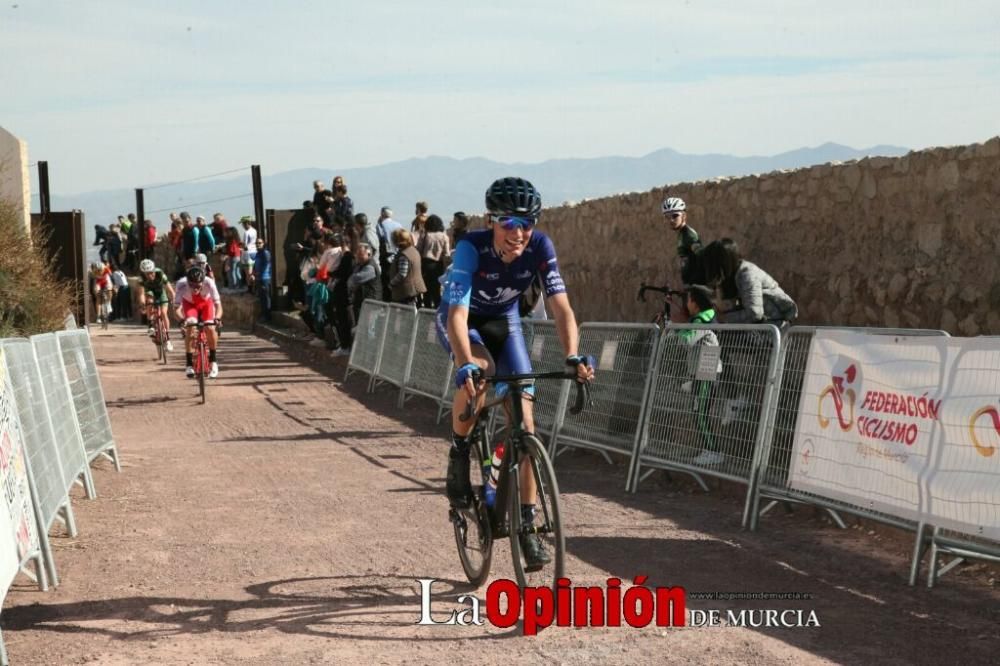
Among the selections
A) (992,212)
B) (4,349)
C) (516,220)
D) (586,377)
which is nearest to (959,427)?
(586,377)

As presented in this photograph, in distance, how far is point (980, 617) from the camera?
22.1 ft

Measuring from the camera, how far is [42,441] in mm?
8711

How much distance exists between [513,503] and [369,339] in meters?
13.9

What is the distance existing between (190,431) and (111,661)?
386 inches

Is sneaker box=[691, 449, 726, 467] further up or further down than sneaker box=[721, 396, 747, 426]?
further down

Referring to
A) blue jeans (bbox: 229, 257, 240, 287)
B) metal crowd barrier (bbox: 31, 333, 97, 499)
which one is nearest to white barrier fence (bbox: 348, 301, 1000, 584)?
metal crowd barrier (bbox: 31, 333, 97, 499)

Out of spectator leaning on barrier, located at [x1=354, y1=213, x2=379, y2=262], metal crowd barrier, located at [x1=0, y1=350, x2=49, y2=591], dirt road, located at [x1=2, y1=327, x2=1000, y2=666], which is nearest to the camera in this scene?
dirt road, located at [x1=2, y1=327, x2=1000, y2=666]

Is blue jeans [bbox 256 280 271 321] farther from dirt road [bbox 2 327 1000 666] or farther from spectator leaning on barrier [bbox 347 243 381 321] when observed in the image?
dirt road [bbox 2 327 1000 666]

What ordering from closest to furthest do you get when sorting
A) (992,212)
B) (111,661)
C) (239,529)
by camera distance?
(111,661)
(239,529)
(992,212)

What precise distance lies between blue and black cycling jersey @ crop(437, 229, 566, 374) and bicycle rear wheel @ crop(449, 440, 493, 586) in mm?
519

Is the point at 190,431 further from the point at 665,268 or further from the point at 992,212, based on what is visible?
the point at 992,212

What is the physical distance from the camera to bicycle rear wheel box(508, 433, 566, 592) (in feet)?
20.8

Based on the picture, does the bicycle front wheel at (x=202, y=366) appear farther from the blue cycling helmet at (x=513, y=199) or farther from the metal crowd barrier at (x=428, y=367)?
the blue cycling helmet at (x=513, y=199)

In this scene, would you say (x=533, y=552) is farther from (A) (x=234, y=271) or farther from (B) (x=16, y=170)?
(A) (x=234, y=271)
